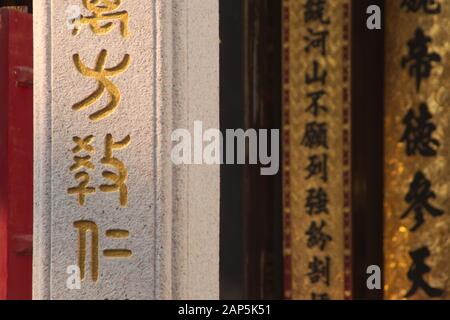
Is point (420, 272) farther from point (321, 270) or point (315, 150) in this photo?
point (315, 150)

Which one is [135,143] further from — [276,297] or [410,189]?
[410,189]

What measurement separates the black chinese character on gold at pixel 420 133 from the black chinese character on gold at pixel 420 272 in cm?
34

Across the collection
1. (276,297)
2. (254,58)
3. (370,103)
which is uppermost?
(254,58)

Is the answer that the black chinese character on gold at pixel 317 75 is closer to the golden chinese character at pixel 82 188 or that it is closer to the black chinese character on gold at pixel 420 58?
the black chinese character on gold at pixel 420 58

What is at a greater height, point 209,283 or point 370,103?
point 370,103

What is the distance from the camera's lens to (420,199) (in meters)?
2.57

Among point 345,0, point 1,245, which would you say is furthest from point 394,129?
point 1,245

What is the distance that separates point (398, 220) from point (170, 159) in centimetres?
83

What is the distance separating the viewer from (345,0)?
2.62 m

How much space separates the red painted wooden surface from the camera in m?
3.45

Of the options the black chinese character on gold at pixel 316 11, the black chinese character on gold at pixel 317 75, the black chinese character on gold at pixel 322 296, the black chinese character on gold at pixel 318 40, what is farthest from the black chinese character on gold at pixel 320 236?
the black chinese character on gold at pixel 316 11

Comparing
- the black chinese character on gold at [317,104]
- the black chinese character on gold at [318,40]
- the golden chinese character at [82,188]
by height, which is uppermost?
the black chinese character on gold at [318,40]

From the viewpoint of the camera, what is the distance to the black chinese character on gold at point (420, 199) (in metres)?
2.56

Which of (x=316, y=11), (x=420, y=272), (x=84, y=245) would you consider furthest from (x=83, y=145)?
(x=420, y=272)
